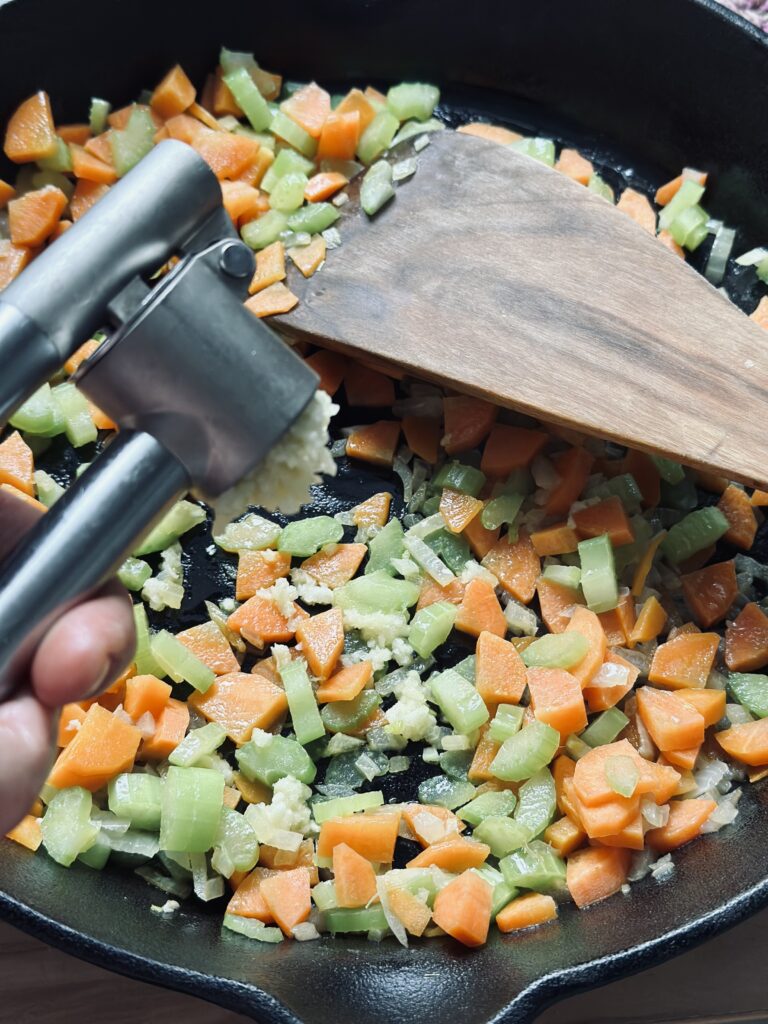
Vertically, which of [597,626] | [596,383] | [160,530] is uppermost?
[596,383]

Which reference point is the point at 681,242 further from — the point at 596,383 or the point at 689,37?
the point at 596,383

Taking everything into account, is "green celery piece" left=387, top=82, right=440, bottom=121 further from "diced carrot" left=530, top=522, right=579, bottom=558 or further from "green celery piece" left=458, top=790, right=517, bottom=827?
"green celery piece" left=458, top=790, right=517, bottom=827

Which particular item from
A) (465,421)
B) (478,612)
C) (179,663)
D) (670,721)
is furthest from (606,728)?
(179,663)

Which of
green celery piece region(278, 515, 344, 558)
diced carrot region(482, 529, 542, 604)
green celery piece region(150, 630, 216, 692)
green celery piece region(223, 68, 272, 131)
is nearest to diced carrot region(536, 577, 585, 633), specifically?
diced carrot region(482, 529, 542, 604)

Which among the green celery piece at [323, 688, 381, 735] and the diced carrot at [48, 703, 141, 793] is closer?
the diced carrot at [48, 703, 141, 793]

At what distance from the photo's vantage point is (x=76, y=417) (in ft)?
7.56

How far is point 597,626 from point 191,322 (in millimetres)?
1194

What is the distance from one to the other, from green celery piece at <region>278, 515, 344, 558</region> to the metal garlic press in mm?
893

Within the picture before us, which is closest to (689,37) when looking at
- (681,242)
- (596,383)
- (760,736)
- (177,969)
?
(681,242)

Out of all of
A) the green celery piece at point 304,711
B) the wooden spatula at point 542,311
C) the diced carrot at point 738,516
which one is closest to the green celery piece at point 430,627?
the green celery piece at point 304,711

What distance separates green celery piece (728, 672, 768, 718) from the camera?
84.4 inches

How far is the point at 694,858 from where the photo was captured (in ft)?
6.52

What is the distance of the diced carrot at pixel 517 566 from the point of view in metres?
2.25

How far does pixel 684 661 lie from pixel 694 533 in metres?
0.30
